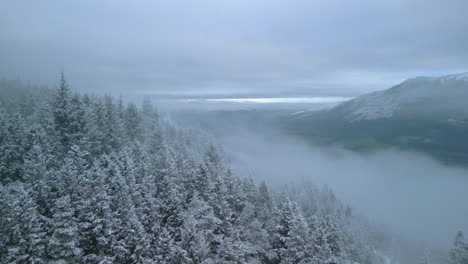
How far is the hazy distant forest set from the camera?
15.6m

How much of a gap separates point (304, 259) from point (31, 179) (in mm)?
21334

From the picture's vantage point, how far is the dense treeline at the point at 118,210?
1555 cm

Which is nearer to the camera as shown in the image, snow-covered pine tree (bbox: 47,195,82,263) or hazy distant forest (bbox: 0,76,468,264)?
snow-covered pine tree (bbox: 47,195,82,263)

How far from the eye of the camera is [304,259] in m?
22.8

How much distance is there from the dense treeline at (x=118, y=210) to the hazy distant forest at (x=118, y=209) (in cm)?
7

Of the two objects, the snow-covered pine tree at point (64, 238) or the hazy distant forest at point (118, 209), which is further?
the hazy distant forest at point (118, 209)

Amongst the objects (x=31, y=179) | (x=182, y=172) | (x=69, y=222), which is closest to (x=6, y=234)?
(x=69, y=222)

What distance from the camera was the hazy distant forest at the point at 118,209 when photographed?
15555 mm

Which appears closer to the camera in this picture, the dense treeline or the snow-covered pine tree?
the snow-covered pine tree

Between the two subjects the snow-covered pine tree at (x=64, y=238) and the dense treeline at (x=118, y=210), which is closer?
the snow-covered pine tree at (x=64, y=238)

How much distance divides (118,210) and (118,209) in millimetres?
122

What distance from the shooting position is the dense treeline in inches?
612

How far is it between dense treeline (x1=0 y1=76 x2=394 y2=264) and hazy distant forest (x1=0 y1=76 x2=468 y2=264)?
0.23 feet

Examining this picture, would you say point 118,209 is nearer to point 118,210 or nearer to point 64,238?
point 118,210
